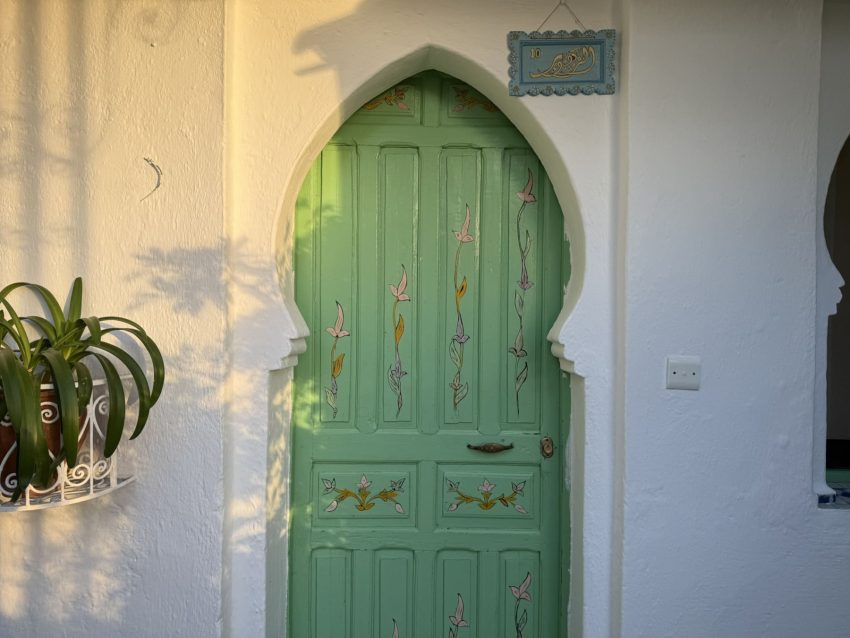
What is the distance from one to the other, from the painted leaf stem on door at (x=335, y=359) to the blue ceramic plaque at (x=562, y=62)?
120cm

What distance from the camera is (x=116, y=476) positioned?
2643 mm

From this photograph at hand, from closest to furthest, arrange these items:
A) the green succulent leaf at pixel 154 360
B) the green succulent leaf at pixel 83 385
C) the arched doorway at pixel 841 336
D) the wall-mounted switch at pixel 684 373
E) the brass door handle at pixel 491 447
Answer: the green succulent leaf at pixel 83 385, the green succulent leaf at pixel 154 360, the wall-mounted switch at pixel 684 373, the brass door handle at pixel 491 447, the arched doorway at pixel 841 336

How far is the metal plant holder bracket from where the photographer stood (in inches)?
96.7

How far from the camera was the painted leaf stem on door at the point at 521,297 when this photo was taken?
10.6ft

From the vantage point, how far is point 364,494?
3229mm

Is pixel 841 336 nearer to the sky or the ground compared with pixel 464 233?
nearer to the ground

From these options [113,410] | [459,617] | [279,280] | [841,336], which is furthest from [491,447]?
[841,336]

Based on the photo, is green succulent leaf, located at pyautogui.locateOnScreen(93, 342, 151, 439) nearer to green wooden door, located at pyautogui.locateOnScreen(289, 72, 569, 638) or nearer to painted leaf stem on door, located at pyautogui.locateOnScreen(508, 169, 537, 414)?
green wooden door, located at pyautogui.locateOnScreen(289, 72, 569, 638)

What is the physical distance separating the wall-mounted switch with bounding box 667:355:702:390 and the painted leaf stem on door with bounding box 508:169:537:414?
0.66m

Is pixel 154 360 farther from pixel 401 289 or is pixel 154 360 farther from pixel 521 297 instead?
pixel 521 297

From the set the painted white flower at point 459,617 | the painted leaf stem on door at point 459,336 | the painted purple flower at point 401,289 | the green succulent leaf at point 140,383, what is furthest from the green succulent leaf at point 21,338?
the painted white flower at point 459,617

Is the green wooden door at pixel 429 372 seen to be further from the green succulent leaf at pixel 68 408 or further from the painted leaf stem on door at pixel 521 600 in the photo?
the green succulent leaf at pixel 68 408

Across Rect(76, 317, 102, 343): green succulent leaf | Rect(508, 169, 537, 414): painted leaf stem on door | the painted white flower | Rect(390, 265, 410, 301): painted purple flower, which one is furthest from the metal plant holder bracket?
Rect(508, 169, 537, 414): painted leaf stem on door

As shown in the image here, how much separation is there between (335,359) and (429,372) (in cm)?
42
